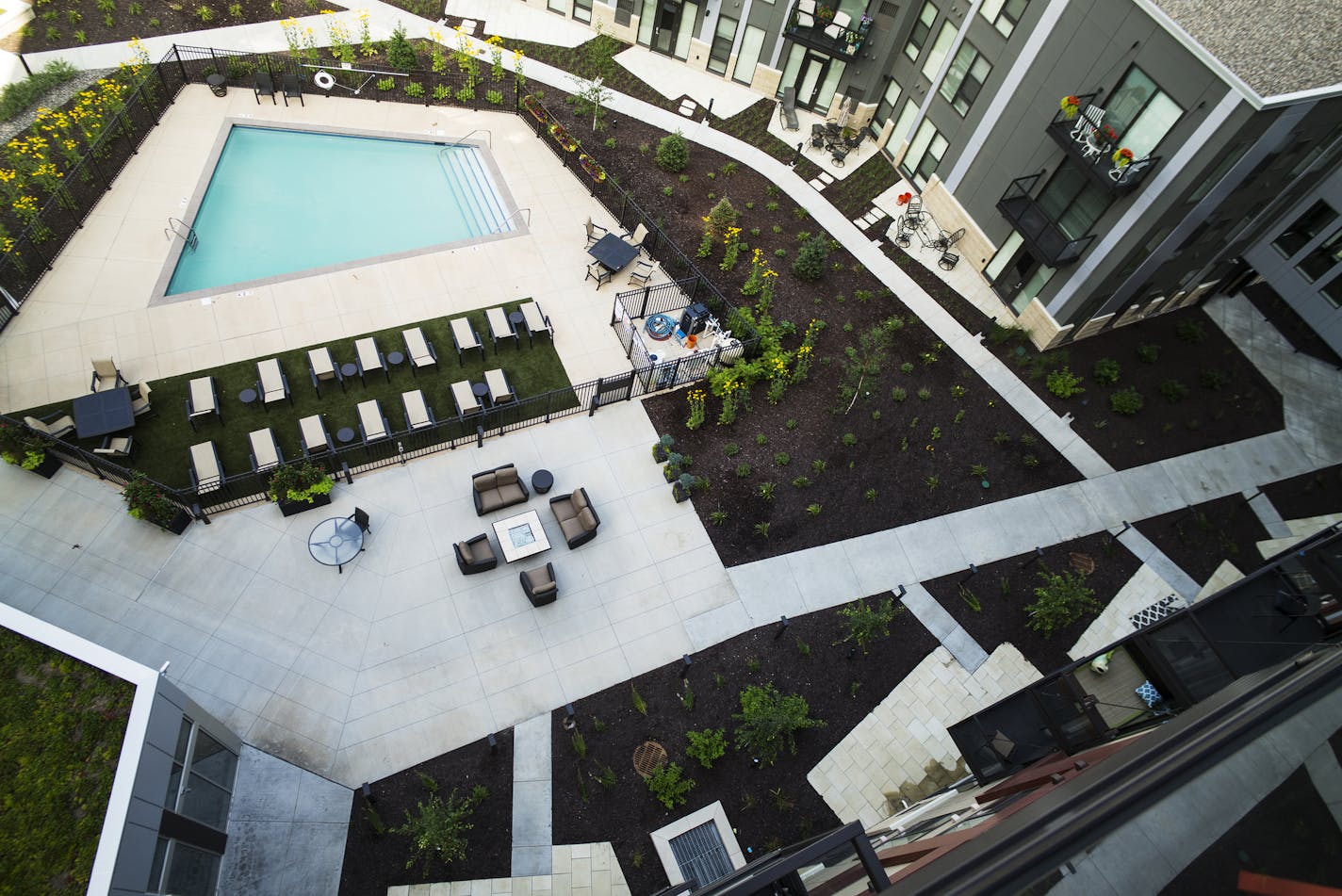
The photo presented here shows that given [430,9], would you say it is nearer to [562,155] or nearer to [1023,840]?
[562,155]

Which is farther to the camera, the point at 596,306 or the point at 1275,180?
the point at 596,306

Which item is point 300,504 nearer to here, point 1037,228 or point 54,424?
point 54,424

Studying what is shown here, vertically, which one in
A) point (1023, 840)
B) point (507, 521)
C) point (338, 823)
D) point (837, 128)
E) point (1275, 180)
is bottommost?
point (338, 823)

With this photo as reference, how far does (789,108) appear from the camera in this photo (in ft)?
102

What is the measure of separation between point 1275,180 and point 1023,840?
25.4 meters

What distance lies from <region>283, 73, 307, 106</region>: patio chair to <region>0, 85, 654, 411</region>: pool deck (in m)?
0.37

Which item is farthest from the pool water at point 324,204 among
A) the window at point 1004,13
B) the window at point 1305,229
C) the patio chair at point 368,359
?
the window at point 1305,229

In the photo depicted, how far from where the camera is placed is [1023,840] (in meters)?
5.83

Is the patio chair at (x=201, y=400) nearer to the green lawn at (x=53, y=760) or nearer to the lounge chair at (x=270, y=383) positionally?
the lounge chair at (x=270, y=383)

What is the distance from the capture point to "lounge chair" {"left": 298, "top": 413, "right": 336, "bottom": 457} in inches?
739

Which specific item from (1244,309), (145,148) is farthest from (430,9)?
(1244,309)

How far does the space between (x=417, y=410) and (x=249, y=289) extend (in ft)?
23.9

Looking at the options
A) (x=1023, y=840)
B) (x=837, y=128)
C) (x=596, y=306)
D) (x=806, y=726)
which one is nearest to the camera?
(x=1023, y=840)

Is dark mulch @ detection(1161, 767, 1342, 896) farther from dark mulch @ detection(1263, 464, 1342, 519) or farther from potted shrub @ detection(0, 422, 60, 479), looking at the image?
potted shrub @ detection(0, 422, 60, 479)
